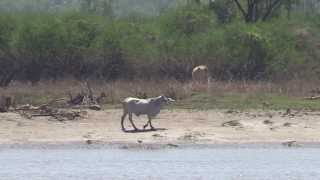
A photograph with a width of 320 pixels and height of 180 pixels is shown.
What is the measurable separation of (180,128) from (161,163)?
12.3 feet

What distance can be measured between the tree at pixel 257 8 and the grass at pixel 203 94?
13375 mm

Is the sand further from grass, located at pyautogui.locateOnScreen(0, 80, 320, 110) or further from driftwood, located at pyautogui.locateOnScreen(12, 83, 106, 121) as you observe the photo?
grass, located at pyautogui.locateOnScreen(0, 80, 320, 110)

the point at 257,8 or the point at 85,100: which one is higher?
the point at 257,8

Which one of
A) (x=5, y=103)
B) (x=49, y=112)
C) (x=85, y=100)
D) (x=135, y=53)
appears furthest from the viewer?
(x=135, y=53)

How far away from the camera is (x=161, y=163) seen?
17688 millimetres

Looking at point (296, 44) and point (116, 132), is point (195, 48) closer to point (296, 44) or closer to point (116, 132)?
point (296, 44)

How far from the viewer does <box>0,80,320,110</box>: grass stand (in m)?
24.9

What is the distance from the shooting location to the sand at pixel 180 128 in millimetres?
20312

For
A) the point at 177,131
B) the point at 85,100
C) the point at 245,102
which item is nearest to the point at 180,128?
the point at 177,131

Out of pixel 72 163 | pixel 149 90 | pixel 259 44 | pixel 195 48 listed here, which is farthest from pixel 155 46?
pixel 72 163

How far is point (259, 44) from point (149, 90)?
8.15 meters

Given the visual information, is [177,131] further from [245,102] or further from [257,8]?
[257,8]

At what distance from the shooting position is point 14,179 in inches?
624

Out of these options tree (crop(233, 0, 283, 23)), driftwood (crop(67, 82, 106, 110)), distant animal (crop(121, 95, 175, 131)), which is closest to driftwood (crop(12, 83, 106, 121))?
driftwood (crop(67, 82, 106, 110))
